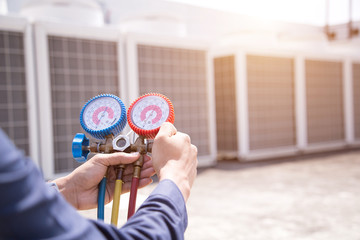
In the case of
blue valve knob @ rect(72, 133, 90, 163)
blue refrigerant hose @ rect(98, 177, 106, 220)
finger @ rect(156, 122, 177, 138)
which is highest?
finger @ rect(156, 122, 177, 138)

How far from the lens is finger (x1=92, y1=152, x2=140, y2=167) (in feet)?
2.63

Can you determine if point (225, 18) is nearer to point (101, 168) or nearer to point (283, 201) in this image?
point (283, 201)

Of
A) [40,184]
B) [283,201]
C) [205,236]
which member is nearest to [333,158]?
[283,201]

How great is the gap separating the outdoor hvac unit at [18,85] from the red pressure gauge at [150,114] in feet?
11.0

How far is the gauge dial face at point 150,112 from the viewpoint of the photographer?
832 mm

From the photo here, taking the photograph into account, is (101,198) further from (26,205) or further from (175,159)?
(26,205)

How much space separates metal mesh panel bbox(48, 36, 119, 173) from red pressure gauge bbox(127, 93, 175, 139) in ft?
11.2

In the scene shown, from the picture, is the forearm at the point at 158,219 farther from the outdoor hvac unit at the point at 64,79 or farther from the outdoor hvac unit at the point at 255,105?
the outdoor hvac unit at the point at 255,105

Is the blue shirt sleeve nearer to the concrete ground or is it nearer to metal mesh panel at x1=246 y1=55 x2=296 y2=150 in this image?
the concrete ground

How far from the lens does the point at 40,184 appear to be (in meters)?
0.40

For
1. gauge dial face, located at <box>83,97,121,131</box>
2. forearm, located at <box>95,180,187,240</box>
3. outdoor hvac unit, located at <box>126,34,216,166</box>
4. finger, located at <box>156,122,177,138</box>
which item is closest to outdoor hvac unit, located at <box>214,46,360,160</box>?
outdoor hvac unit, located at <box>126,34,216,166</box>

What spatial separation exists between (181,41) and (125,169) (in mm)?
4171

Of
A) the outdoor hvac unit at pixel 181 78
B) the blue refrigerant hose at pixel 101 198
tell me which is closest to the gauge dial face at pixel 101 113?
the blue refrigerant hose at pixel 101 198

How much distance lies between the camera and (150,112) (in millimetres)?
850
